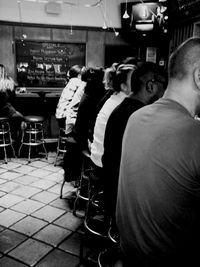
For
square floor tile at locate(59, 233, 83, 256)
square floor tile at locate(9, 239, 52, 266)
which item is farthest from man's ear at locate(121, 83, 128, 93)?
square floor tile at locate(9, 239, 52, 266)

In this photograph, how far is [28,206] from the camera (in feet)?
14.4

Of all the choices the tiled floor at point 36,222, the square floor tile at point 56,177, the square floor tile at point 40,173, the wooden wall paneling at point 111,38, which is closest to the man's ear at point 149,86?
the tiled floor at point 36,222

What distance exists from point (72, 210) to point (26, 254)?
1170mm

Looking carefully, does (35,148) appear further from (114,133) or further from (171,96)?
(171,96)

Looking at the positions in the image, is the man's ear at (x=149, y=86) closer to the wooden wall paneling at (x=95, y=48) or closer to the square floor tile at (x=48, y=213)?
the square floor tile at (x=48, y=213)

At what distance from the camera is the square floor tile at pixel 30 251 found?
3.17 metres

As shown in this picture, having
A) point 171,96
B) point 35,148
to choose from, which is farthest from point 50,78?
point 171,96

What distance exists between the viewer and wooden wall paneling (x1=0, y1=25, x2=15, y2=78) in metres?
8.88

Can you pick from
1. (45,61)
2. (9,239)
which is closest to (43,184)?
(9,239)

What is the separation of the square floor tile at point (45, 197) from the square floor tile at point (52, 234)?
0.79 metres

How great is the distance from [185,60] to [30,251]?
110 inches

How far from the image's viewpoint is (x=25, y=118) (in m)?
6.34

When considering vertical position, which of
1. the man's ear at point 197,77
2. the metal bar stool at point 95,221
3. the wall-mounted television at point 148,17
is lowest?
the metal bar stool at point 95,221

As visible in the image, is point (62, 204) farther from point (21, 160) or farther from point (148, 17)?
point (148, 17)
